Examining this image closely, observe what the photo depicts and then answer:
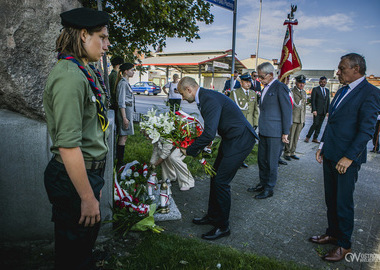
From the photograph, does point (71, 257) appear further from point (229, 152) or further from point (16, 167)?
point (229, 152)

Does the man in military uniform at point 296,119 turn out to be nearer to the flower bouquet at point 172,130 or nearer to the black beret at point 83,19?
the flower bouquet at point 172,130

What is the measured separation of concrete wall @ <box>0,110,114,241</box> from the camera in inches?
104

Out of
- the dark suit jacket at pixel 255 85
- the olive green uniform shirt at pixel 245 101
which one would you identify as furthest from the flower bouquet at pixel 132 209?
the dark suit jacket at pixel 255 85

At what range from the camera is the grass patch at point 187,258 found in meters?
2.59

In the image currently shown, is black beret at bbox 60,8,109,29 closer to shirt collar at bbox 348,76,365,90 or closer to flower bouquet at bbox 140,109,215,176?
flower bouquet at bbox 140,109,215,176

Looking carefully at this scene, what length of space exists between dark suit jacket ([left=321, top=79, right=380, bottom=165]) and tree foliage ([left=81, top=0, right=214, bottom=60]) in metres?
3.71

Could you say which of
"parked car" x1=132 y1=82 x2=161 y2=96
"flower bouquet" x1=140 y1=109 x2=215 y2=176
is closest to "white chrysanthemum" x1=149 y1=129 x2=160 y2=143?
"flower bouquet" x1=140 y1=109 x2=215 y2=176

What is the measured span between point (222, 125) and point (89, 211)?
200 centimetres

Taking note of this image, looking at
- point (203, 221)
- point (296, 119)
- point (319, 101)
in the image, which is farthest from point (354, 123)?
point (319, 101)

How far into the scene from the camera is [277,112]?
4551 millimetres

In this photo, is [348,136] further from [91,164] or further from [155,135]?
[91,164]

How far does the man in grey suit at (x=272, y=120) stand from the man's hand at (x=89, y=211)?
3.50 meters

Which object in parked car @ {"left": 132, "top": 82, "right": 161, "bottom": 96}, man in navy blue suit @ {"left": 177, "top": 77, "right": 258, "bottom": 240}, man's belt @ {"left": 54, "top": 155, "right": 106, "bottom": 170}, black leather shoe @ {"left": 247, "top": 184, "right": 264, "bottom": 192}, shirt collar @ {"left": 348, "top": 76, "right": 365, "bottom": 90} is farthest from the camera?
parked car @ {"left": 132, "top": 82, "right": 161, "bottom": 96}

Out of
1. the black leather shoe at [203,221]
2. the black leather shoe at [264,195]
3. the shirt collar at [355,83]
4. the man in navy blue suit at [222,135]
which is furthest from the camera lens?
the black leather shoe at [264,195]
